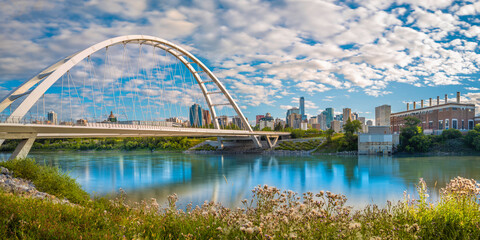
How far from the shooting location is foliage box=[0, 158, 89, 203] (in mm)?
11266

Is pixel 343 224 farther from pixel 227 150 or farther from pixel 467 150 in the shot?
pixel 227 150

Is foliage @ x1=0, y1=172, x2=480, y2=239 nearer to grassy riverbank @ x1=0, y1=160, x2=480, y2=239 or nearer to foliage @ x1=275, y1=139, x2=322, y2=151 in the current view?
grassy riverbank @ x1=0, y1=160, x2=480, y2=239

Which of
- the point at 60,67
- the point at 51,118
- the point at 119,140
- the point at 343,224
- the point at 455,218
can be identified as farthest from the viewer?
the point at 119,140

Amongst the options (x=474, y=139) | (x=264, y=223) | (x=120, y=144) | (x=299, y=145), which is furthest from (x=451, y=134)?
(x=120, y=144)

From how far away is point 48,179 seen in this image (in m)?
12.0

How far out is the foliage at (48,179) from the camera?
11.3m

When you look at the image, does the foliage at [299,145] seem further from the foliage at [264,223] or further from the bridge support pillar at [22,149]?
the foliage at [264,223]

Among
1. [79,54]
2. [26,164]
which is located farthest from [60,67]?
[26,164]

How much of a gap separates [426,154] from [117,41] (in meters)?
47.5

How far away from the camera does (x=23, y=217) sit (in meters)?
4.37

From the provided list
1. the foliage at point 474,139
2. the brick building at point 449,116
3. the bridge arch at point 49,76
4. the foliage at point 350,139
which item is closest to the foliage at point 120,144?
the foliage at point 350,139

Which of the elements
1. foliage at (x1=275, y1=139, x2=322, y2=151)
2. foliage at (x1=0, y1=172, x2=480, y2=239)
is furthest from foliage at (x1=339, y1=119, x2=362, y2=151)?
foliage at (x1=0, y1=172, x2=480, y2=239)

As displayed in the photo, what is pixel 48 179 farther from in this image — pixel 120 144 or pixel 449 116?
pixel 449 116

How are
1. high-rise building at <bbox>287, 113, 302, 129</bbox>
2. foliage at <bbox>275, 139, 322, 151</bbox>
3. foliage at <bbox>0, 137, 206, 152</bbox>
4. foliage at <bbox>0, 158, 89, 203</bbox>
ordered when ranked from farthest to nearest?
high-rise building at <bbox>287, 113, 302, 129</bbox> → foliage at <bbox>0, 137, 206, 152</bbox> → foliage at <bbox>275, 139, 322, 151</bbox> → foliage at <bbox>0, 158, 89, 203</bbox>
